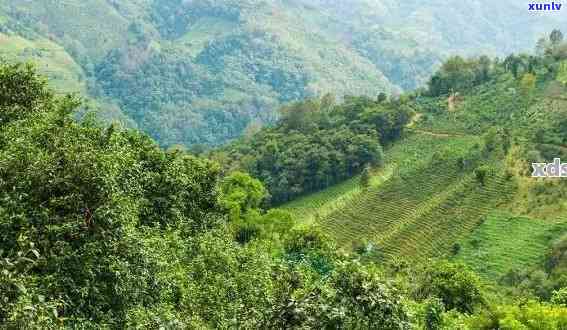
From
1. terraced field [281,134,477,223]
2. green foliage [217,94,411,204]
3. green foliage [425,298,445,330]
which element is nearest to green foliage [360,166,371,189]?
terraced field [281,134,477,223]

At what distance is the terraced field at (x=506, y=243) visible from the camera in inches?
1615

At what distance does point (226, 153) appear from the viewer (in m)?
85.4

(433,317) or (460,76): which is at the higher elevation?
(460,76)

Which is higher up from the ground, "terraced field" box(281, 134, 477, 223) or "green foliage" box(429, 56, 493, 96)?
"green foliage" box(429, 56, 493, 96)

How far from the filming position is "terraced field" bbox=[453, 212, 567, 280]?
4103 centimetres

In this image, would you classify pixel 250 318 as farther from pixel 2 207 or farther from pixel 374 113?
pixel 374 113

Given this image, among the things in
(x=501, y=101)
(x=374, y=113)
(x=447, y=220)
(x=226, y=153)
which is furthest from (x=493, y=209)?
(x=226, y=153)

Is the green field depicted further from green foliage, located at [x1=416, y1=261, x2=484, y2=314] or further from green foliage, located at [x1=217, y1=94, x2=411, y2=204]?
green foliage, located at [x1=416, y1=261, x2=484, y2=314]

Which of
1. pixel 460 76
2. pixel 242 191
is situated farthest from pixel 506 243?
pixel 460 76

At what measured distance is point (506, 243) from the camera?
141ft

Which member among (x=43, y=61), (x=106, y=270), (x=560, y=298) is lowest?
(x=560, y=298)

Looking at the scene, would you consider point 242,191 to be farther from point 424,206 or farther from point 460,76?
point 460,76

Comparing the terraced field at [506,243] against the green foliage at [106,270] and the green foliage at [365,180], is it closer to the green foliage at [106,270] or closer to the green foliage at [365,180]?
the green foliage at [365,180]

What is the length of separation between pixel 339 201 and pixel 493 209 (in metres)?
16.6
